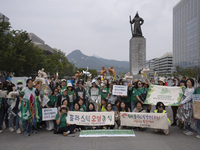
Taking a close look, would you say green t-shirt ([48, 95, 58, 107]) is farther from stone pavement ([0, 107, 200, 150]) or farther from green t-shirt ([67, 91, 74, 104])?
stone pavement ([0, 107, 200, 150])

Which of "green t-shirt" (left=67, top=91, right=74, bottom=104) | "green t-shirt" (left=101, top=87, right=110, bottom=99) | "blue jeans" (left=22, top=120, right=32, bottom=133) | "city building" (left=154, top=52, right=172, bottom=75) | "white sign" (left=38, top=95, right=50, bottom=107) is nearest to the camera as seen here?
"blue jeans" (left=22, top=120, right=32, bottom=133)

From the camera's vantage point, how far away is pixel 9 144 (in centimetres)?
475

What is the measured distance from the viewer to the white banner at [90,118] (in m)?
5.72

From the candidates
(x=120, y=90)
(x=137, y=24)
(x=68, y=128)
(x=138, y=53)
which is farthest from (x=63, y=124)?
(x=137, y=24)

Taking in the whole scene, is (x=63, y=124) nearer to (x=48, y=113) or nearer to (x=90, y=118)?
(x=48, y=113)

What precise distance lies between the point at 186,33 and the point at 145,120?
275 ft

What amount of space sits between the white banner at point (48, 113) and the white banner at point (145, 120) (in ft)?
7.79

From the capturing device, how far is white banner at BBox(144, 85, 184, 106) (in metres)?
6.34

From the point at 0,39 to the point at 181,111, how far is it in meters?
19.0

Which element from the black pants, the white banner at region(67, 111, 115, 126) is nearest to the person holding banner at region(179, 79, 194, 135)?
the white banner at region(67, 111, 115, 126)

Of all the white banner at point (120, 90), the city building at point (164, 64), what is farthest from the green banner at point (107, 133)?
the city building at point (164, 64)

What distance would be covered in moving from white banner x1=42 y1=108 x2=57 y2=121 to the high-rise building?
70.7 m

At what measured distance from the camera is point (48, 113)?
5844 mm

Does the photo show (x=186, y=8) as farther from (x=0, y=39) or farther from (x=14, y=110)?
(x=14, y=110)
